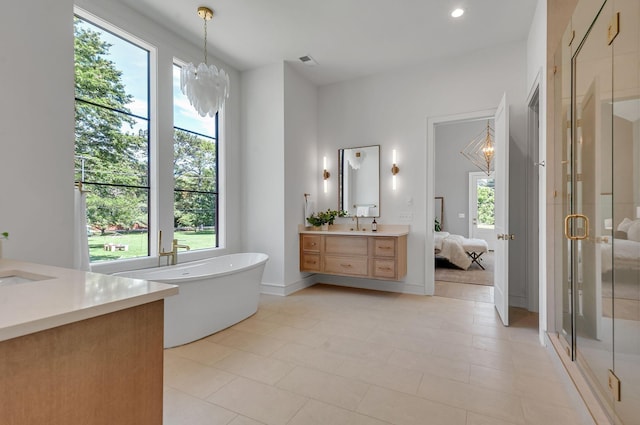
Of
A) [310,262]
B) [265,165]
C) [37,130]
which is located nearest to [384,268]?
[310,262]

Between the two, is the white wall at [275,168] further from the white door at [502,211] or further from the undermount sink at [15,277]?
the undermount sink at [15,277]

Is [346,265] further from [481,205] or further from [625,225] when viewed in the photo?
[481,205]

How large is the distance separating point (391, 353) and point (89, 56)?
12.6ft

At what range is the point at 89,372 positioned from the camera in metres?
0.97

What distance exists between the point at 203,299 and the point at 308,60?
3322mm

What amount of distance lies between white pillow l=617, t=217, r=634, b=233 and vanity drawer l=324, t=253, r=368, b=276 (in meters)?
2.80

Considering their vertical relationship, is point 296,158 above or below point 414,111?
below

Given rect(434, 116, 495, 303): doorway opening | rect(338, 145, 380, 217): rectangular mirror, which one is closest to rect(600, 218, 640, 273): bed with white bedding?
rect(338, 145, 380, 217): rectangular mirror

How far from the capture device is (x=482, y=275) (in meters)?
5.41

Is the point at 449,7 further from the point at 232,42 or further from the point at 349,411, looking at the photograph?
the point at 349,411

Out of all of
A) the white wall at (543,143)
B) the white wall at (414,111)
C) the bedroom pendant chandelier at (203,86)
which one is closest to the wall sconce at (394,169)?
the white wall at (414,111)

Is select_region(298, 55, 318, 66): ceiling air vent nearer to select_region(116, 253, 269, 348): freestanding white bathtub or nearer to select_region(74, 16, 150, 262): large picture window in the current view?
select_region(74, 16, 150, 262): large picture window

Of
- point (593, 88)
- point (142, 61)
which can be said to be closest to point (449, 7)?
point (593, 88)

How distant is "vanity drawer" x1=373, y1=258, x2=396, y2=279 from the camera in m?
3.95
